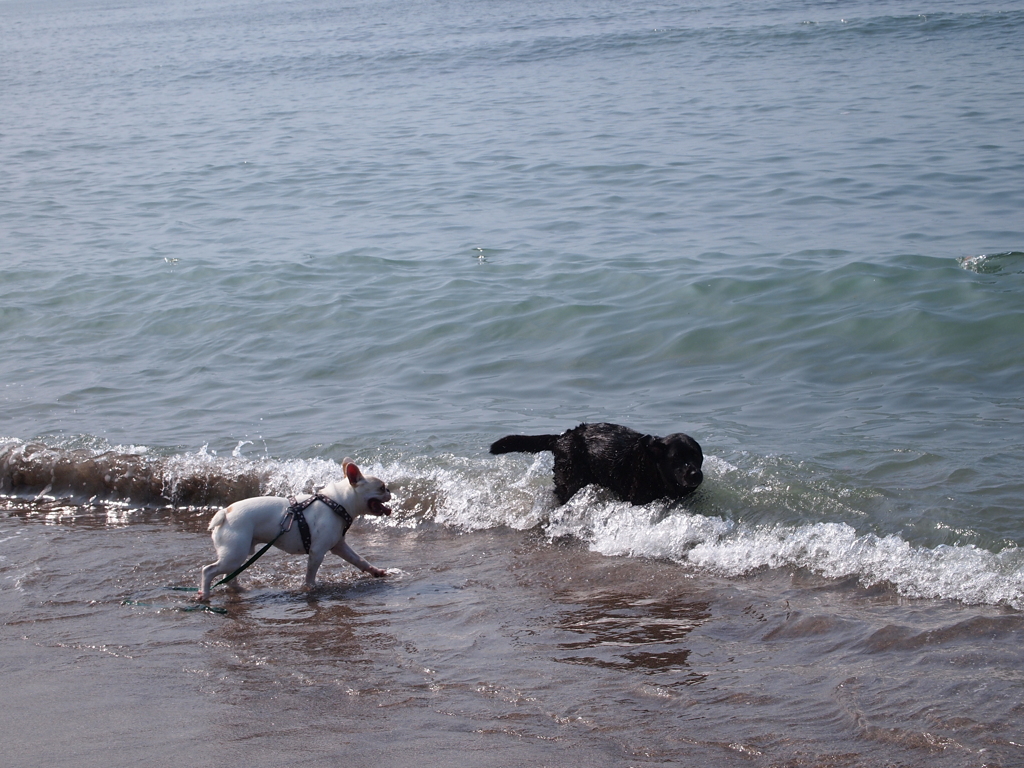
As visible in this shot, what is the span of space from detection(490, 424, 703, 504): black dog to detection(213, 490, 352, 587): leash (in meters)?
1.28

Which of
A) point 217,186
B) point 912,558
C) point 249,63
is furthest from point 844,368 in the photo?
point 249,63

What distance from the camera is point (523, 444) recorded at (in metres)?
7.25

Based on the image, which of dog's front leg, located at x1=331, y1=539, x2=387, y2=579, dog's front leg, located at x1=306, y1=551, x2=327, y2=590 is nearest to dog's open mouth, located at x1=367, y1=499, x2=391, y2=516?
dog's front leg, located at x1=331, y1=539, x2=387, y2=579

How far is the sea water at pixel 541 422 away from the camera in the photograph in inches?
175

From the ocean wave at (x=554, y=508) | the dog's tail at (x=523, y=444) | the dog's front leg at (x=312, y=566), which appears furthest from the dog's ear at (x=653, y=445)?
the dog's front leg at (x=312, y=566)

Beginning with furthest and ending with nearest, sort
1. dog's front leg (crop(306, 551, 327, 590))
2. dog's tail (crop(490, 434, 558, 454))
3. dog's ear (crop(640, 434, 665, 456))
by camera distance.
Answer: dog's tail (crop(490, 434, 558, 454)), dog's ear (crop(640, 434, 665, 456)), dog's front leg (crop(306, 551, 327, 590))

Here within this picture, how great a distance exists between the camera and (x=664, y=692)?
14.8ft

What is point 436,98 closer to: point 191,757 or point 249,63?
point 249,63

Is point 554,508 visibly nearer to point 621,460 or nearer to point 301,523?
point 621,460

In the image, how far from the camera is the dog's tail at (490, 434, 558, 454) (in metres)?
7.20

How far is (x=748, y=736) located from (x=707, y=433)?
14.9 feet

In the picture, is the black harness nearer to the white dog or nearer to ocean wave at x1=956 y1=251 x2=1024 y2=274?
the white dog

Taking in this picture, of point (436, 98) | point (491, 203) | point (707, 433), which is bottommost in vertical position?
point (707, 433)

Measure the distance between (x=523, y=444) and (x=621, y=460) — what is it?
700 mm
